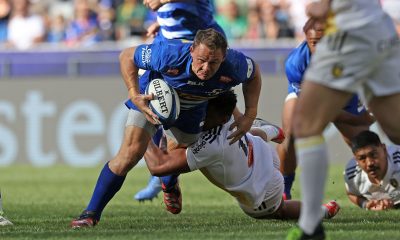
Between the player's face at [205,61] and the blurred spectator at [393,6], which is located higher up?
the player's face at [205,61]

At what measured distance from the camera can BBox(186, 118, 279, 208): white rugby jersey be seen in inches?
328

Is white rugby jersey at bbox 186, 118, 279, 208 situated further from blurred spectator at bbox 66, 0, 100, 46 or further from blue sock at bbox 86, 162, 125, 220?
blurred spectator at bbox 66, 0, 100, 46

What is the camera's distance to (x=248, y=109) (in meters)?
8.30

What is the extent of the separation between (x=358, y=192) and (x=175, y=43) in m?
3.01

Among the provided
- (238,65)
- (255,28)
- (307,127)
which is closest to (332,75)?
(307,127)

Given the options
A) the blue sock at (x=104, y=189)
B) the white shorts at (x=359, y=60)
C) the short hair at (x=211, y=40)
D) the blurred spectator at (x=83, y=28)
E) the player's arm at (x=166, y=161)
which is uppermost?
the white shorts at (x=359, y=60)

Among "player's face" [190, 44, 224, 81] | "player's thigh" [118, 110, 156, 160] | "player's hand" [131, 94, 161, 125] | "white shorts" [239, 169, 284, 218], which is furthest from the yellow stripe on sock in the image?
"white shorts" [239, 169, 284, 218]

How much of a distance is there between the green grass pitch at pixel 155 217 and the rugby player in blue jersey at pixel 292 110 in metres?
0.71

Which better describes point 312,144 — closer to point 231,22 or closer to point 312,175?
point 312,175

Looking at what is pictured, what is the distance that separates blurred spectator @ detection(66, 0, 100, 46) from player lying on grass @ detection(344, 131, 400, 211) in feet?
32.3

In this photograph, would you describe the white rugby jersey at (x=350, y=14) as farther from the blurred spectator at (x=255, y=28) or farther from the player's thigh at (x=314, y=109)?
the blurred spectator at (x=255, y=28)

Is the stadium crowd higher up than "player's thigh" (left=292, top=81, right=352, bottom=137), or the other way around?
"player's thigh" (left=292, top=81, right=352, bottom=137)

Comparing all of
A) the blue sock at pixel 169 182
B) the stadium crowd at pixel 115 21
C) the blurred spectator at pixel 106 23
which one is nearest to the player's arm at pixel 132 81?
the blue sock at pixel 169 182

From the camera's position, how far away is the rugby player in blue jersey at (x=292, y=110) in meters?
9.79
